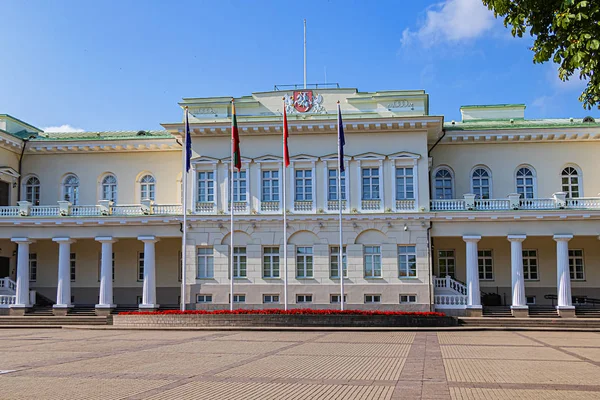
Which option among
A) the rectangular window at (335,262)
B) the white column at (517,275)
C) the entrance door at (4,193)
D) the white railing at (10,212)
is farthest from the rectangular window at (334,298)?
the entrance door at (4,193)

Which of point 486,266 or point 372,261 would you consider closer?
point 372,261

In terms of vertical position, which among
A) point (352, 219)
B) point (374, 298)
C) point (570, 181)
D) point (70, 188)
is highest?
point (70, 188)

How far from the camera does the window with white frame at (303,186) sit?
119 ft

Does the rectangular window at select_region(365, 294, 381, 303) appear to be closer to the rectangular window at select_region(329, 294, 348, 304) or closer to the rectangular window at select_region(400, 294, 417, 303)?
the rectangular window at select_region(400, 294, 417, 303)

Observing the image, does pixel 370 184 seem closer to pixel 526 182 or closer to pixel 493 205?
pixel 493 205

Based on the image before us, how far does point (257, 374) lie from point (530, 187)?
27.8 m

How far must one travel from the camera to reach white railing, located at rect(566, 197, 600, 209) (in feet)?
113

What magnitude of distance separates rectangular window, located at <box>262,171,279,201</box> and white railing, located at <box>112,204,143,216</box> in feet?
23.9

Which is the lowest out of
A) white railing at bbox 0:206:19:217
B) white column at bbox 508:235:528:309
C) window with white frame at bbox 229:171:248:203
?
white column at bbox 508:235:528:309

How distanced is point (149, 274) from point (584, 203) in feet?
80.5

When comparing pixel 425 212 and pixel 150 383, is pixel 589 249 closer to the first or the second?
pixel 425 212

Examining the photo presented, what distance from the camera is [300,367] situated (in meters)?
16.1

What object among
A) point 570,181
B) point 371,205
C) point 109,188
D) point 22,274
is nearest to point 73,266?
point 22,274

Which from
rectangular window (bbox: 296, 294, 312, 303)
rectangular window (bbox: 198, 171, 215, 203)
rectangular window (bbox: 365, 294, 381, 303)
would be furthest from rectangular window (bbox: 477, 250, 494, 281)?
rectangular window (bbox: 198, 171, 215, 203)
